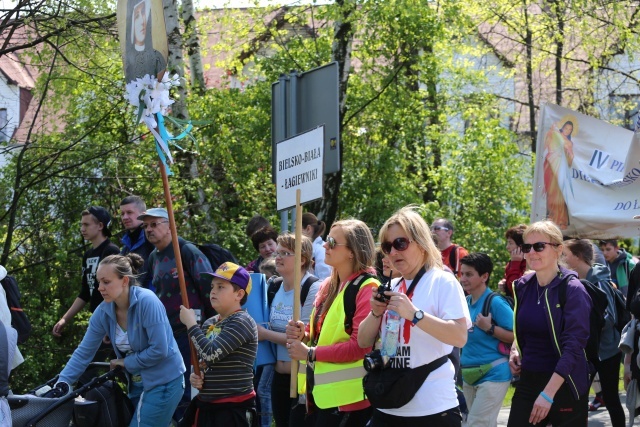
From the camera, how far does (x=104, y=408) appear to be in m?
7.12

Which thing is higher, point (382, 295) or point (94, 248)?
point (94, 248)

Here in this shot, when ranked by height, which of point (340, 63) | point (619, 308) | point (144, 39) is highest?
point (340, 63)

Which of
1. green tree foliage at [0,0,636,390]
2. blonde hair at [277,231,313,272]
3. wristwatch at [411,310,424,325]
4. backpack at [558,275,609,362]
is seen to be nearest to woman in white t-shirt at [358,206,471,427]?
wristwatch at [411,310,424,325]

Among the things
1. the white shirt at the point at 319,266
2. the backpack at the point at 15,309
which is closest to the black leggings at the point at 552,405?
the white shirt at the point at 319,266

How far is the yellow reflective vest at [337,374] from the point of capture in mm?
5832

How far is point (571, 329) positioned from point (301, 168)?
1.95 meters

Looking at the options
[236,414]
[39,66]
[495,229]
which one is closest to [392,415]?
[236,414]

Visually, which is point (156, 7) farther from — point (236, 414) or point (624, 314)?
point (624, 314)

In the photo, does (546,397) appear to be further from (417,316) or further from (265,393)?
(265,393)

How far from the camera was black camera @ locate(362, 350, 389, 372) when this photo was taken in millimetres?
5168

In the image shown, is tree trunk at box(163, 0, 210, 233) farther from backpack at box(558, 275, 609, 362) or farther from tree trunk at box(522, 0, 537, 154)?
tree trunk at box(522, 0, 537, 154)

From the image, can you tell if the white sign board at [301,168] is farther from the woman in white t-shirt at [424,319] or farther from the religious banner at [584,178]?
the religious banner at [584,178]

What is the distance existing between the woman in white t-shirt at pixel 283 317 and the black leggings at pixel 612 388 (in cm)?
308

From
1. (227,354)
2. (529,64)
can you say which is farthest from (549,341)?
(529,64)
